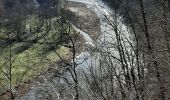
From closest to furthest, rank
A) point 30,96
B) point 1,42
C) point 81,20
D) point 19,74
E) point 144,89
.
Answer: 1. point 144,89
2. point 30,96
3. point 19,74
4. point 1,42
5. point 81,20

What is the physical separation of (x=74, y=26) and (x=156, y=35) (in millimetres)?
96680

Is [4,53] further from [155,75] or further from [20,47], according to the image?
[155,75]

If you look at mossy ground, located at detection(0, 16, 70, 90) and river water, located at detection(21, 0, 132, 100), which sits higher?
river water, located at detection(21, 0, 132, 100)

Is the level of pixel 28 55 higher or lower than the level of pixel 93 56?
lower

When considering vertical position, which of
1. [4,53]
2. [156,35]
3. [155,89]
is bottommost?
[4,53]

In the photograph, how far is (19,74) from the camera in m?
99.6

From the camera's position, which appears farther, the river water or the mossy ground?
the mossy ground

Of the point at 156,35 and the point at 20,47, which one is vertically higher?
the point at 156,35

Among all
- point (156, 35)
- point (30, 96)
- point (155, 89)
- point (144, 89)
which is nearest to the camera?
point (144, 89)

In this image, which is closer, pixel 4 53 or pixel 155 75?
pixel 155 75

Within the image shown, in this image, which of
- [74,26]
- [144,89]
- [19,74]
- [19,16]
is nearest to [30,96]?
[19,74]

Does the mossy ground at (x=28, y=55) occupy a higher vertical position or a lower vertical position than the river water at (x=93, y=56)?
lower

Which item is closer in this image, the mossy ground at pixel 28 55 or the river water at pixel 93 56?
the river water at pixel 93 56

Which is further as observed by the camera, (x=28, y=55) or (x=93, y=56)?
(x=28, y=55)
